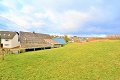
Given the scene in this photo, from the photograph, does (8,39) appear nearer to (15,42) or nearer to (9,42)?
(9,42)

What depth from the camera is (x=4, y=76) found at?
1543 cm

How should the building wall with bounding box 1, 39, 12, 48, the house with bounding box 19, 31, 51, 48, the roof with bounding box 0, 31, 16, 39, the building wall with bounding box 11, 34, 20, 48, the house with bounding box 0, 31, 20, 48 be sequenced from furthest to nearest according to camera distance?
the building wall with bounding box 11, 34, 20, 48, the roof with bounding box 0, 31, 16, 39, the building wall with bounding box 1, 39, 12, 48, the house with bounding box 0, 31, 20, 48, the house with bounding box 19, 31, 51, 48

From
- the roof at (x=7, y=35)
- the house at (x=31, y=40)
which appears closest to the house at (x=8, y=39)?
the roof at (x=7, y=35)

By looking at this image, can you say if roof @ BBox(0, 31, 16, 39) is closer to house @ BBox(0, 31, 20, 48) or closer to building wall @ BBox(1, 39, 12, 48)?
house @ BBox(0, 31, 20, 48)

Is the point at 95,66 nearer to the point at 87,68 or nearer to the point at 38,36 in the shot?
the point at 87,68

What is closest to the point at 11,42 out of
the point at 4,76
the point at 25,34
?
the point at 25,34

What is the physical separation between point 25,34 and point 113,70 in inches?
1750

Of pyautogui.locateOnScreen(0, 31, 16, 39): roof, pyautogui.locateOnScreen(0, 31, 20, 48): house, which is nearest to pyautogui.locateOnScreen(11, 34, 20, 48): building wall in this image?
pyautogui.locateOnScreen(0, 31, 20, 48): house

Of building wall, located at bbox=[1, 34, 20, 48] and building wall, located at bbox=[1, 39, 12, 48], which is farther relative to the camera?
building wall, located at bbox=[1, 39, 12, 48]

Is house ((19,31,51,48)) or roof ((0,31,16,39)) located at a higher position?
roof ((0,31,16,39))

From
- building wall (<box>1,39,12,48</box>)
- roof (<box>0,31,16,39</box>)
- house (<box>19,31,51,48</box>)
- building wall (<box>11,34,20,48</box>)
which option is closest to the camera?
house (<box>19,31,51,48</box>)

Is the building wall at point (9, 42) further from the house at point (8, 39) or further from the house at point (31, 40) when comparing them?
the house at point (31, 40)

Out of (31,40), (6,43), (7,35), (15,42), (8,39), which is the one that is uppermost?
(7,35)

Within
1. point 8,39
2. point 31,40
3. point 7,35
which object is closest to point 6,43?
point 8,39
